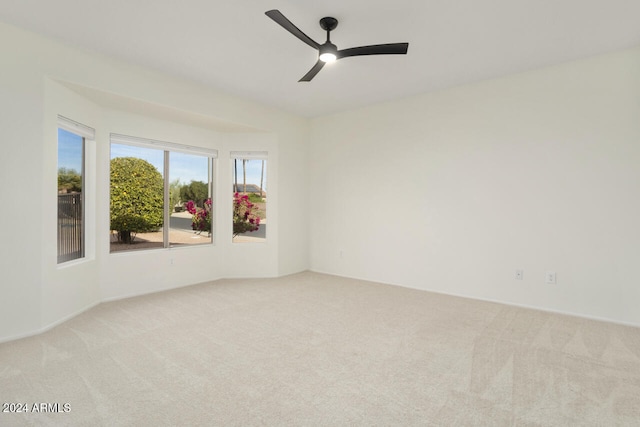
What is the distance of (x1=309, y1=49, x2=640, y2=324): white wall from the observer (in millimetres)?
3326

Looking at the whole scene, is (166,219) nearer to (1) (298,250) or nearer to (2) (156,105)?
(2) (156,105)

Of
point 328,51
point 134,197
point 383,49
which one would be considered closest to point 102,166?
point 134,197

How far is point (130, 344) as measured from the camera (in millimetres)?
2742

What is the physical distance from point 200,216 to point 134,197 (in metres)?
0.98

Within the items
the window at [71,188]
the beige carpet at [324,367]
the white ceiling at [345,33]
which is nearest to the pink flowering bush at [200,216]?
the window at [71,188]

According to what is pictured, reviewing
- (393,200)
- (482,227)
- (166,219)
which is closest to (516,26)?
(482,227)

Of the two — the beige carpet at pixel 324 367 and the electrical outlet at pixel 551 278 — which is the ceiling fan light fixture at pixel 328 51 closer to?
the beige carpet at pixel 324 367

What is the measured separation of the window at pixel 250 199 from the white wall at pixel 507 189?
1308 millimetres

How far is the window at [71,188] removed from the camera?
3.40 m

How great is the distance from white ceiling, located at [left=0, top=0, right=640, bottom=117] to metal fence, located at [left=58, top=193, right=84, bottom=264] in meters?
1.63

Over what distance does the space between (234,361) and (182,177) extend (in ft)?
10.6

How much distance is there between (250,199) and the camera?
5.38 metres

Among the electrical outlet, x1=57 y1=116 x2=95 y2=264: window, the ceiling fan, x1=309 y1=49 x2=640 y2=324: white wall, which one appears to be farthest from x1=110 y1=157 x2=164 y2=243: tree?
the electrical outlet

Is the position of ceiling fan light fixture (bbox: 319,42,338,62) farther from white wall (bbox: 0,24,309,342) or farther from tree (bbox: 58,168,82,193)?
tree (bbox: 58,168,82,193)
